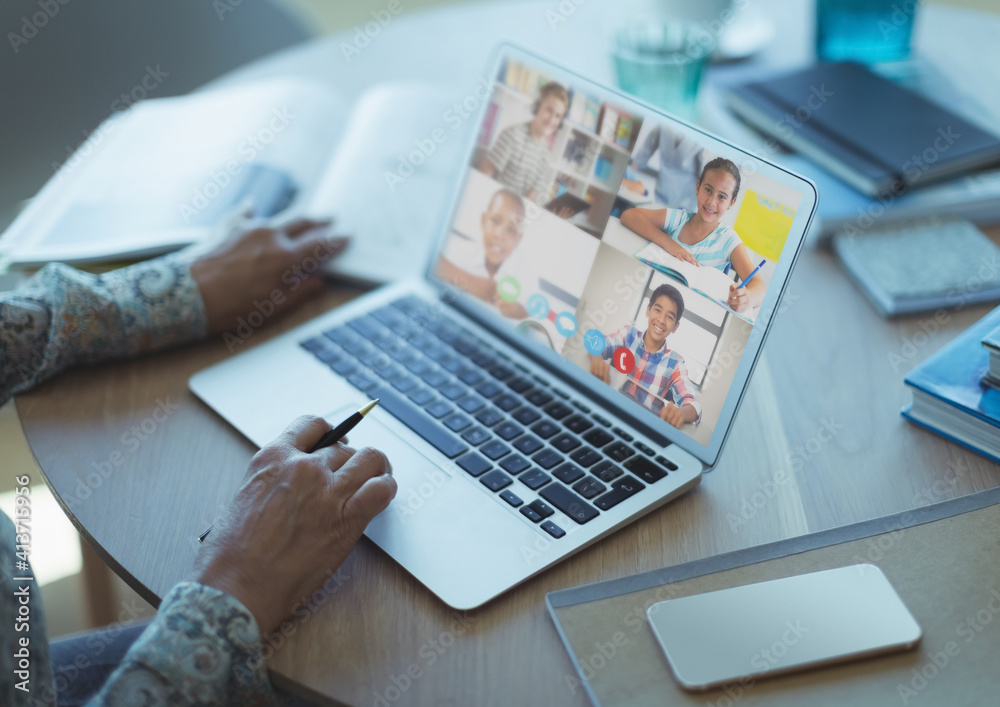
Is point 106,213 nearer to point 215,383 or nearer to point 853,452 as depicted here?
point 215,383

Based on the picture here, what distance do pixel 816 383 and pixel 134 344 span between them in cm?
75

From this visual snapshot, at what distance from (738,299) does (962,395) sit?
0.24 metres

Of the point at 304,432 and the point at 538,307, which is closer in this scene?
the point at 304,432

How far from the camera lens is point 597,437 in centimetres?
79

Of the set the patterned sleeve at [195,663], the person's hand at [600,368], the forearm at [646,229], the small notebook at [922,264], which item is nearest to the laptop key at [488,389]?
the person's hand at [600,368]

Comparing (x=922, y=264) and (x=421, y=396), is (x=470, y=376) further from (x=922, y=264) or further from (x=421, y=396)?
(x=922, y=264)

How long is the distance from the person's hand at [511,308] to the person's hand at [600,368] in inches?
4.0

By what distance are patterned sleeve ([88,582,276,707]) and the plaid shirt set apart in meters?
0.40

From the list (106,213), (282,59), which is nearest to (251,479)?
(106,213)

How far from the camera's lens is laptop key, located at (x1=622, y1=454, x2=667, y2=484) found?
0.74 m

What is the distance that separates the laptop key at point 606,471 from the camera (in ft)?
2.43

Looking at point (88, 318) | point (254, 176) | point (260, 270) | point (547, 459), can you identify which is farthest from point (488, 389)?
point (254, 176)

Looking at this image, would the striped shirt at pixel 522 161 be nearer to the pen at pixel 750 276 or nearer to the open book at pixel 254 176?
the open book at pixel 254 176

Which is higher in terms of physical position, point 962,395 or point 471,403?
point 962,395
